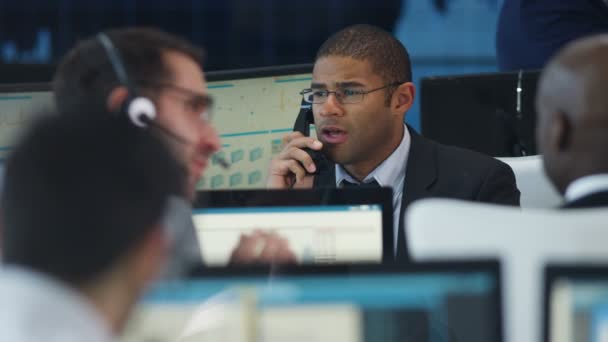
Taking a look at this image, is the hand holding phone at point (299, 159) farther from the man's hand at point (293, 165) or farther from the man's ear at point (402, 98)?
the man's ear at point (402, 98)

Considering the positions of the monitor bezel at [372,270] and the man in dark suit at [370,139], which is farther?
the man in dark suit at [370,139]

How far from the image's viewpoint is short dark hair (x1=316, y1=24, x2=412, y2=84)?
2.83 metres

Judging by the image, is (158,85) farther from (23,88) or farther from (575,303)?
(23,88)

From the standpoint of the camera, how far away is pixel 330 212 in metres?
1.95

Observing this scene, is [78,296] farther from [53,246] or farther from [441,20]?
[441,20]

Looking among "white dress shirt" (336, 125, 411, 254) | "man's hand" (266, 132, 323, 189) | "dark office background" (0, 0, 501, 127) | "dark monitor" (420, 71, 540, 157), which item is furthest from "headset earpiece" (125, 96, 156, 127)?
"dark office background" (0, 0, 501, 127)

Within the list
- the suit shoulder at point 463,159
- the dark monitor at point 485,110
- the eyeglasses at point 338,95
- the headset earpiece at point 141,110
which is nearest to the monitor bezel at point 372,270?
the headset earpiece at point 141,110

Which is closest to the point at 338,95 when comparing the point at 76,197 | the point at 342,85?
the point at 342,85

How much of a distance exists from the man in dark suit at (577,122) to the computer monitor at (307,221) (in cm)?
37

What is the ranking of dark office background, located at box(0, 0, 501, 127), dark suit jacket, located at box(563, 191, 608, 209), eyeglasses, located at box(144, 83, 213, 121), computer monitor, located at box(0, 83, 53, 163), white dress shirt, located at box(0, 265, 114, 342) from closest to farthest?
white dress shirt, located at box(0, 265, 114, 342) < dark suit jacket, located at box(563, 191, 608, 209) < eyeglasses, located at box(144, 83, 213, 121) < computer monitor, located at box(0, 83, 53, 163) < dark office background, located at box(0, 0, 501, 127)

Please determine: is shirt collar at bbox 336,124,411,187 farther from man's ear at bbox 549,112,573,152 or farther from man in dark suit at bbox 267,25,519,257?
man's ear at bbox 549,112,573,152

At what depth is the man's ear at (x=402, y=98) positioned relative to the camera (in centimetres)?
286

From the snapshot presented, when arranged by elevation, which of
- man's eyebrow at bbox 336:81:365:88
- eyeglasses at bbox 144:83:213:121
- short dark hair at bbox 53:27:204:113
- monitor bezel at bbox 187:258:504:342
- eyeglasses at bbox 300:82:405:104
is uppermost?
short dark hair at bbox 53:27:204:113

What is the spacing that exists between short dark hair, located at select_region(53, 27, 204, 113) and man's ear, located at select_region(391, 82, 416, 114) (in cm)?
116
